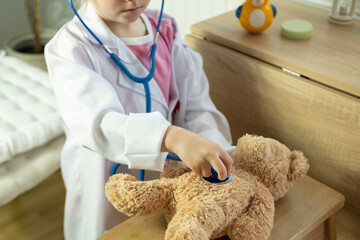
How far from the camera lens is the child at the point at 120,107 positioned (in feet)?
2.60

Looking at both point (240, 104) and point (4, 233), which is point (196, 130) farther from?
point (4, 233)

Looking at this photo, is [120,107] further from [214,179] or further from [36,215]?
[36,215]

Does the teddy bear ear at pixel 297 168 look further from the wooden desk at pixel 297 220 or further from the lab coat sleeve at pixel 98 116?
the lab coat sleeve at pixel 98 116

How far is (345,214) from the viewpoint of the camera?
114cm

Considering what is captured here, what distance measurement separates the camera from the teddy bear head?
33.9 inches

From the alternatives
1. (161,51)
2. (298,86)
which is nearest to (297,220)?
(298,86)

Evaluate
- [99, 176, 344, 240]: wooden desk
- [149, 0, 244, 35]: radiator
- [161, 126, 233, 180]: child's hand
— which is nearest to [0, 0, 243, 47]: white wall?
[149, 0, 244, 35]: radiator

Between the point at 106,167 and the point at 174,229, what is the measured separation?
37cm

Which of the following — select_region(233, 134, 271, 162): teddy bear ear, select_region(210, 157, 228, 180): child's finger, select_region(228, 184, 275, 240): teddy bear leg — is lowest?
select_region(228, 184, 275, 240): teddy bear leg

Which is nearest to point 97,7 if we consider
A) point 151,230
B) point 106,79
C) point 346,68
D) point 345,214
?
point 106,79

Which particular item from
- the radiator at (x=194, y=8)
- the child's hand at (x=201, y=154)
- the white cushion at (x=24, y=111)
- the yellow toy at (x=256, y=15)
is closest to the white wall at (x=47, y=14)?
the radiator at (x=194, y=8)

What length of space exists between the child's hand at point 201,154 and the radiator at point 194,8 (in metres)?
0.94

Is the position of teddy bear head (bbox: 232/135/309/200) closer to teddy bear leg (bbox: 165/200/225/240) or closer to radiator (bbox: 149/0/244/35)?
teddy bear leg (bbox: 165/200/225/240)

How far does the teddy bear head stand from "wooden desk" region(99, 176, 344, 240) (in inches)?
1.7
